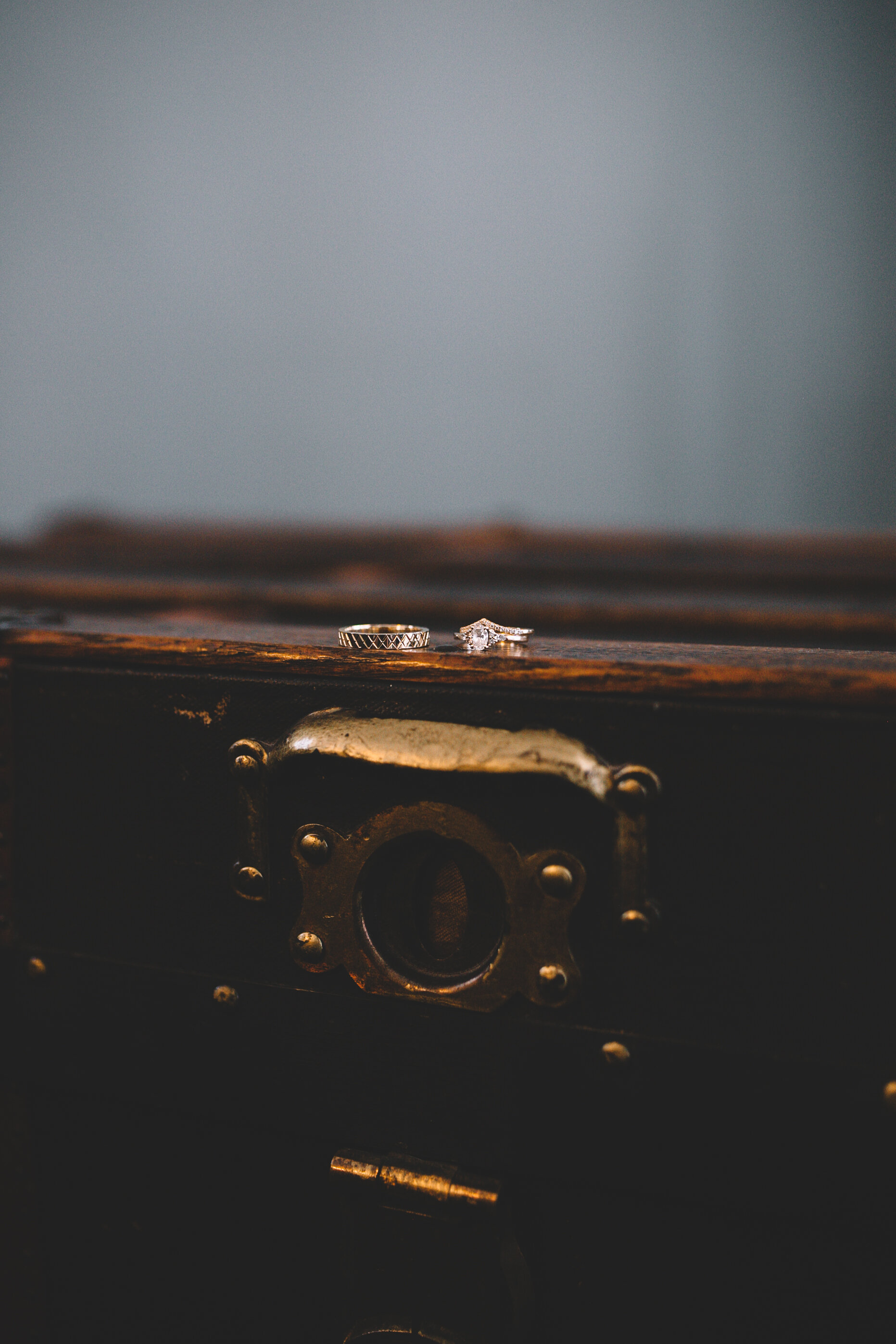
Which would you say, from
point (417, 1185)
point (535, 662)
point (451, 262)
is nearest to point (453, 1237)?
point (417, 1185)

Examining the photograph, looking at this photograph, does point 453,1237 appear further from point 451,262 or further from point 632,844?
point 451,262

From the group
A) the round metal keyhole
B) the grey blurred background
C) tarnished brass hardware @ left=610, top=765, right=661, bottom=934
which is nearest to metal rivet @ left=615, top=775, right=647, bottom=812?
tarnished brass hardware @ left=610, top=765, right=661, bottom=934

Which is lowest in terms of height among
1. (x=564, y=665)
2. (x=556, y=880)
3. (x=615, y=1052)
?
(x=615, y=1052)

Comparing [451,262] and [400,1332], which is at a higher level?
[451,262]

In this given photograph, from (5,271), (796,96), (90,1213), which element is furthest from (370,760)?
(5,271)

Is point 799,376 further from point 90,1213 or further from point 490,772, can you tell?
point 90,1213
